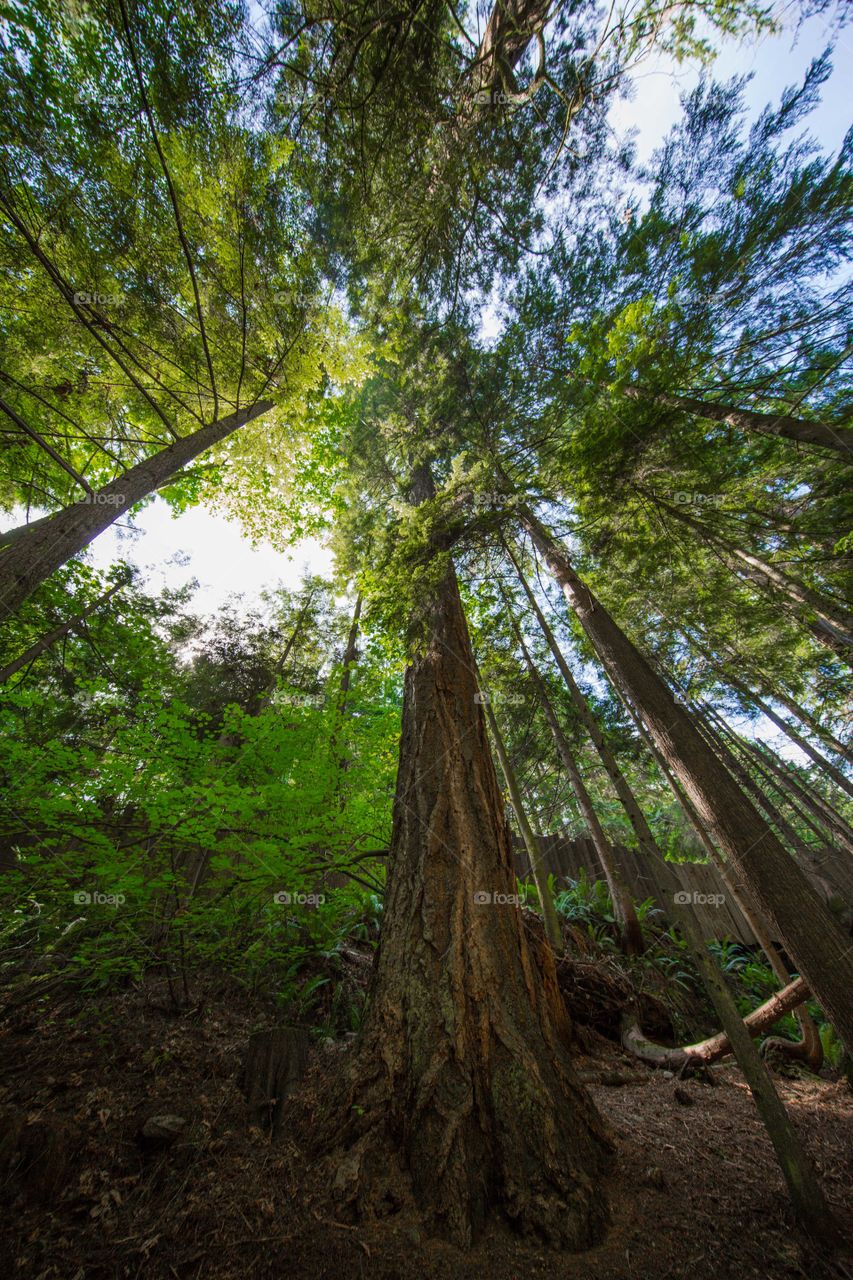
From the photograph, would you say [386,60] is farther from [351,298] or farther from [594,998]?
[594,998]

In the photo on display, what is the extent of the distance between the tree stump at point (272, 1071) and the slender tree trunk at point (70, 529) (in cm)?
379

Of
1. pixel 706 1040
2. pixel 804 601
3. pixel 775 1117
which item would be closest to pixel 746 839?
pixel 775 1117

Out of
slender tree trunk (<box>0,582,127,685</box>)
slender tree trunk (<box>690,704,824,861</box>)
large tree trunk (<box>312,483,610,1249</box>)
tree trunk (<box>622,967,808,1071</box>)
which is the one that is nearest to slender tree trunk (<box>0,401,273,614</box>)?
slender tree trunk (<box>0,582,127,685</box>)

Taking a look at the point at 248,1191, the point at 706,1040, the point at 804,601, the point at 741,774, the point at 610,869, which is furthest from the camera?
the point at 741,774

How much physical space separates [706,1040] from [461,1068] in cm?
384

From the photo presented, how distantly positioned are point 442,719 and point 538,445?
4099 millimetres

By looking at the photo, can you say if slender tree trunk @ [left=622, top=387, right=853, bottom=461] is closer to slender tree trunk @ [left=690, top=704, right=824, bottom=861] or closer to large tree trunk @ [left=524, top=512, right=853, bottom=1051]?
large tree trunk @ [left=524, top=512, right=853, bottom=1051]

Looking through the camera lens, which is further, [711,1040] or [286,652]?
[286,652]

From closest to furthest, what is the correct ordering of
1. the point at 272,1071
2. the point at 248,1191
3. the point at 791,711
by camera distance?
the point at 248,1191, the point at 272,1071, the point at 791,711

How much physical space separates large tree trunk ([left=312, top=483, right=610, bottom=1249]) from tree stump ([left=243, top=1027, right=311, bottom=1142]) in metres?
0.67

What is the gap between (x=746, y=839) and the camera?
12.7 ft

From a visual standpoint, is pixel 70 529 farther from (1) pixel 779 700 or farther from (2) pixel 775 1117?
(1) pixel 779 700

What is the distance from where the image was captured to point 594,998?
518 centimetres

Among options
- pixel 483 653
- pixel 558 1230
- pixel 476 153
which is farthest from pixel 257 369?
pixel 558 1230
